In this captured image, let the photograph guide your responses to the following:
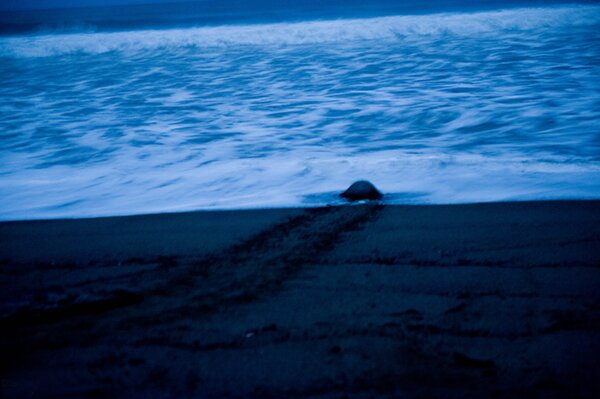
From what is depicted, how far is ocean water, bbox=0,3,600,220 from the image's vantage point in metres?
3.53

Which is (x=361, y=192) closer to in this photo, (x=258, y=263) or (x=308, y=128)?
(x=258, y=263)

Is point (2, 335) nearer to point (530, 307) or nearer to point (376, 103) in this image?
point (530, 307)

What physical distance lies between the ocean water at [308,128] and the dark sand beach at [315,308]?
26.1 inches

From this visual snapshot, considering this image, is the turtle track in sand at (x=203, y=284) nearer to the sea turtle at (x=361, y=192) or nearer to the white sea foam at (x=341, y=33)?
the sea turtle at (x=361, y=192)

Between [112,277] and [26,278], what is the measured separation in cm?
46

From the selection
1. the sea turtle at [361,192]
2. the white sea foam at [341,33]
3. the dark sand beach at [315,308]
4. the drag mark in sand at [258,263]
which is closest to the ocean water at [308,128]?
the sea turtle at [361,192]

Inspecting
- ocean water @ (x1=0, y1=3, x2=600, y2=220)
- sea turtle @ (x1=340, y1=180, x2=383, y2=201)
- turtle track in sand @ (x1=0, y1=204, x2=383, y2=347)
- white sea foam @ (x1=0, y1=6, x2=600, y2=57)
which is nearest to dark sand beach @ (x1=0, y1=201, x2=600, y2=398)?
turtle track in sand @ (x1=0, y1=204, x2=383, y2=347)

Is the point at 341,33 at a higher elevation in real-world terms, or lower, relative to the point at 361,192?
higher

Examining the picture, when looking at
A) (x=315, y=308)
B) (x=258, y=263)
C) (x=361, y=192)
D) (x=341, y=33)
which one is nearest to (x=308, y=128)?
(x=361, y=192)

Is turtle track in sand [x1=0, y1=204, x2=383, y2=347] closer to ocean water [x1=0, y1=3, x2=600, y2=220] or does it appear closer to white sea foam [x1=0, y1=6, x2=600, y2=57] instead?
ocean water [x1=0, y1=3, x2=600, y2=220]

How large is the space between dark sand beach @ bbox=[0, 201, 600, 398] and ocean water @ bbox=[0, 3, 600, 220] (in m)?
0.66

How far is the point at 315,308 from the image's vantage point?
1.85 metres

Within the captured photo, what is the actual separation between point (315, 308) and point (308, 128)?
156 inches

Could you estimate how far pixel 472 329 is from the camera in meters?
1.66
